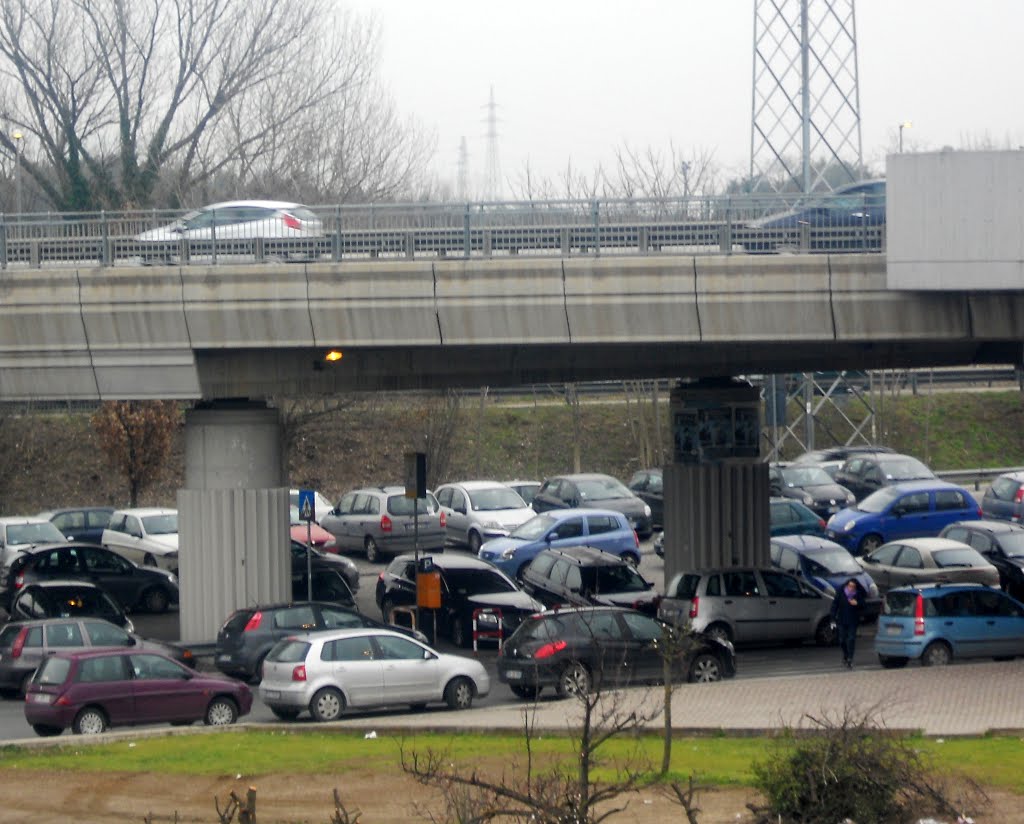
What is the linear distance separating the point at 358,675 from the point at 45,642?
15.9 ft

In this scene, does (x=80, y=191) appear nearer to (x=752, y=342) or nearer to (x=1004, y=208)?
(x=752, y=342)

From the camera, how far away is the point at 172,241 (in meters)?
22.6

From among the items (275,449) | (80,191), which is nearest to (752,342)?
(275,449)

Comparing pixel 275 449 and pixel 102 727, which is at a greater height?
pixel 275 449

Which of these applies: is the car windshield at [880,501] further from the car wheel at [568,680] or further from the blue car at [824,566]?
the car wheel at [568,680]

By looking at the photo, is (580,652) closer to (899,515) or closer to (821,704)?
(821,704)

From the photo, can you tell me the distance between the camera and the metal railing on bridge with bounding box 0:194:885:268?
21.8m

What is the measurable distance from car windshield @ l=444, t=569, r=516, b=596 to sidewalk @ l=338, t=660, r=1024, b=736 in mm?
5770

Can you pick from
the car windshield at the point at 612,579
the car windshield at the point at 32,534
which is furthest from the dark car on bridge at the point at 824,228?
the car windshield at the point at 32,534

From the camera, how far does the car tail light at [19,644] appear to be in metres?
20.3

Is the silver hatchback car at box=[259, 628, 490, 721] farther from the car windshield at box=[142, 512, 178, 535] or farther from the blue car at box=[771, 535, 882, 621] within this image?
the car windshield at box=[142, 512, 178, 535]

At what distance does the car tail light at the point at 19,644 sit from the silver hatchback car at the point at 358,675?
12.8 ft

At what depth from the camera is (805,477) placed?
41375 millimetres

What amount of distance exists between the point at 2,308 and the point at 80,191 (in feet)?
77.3
